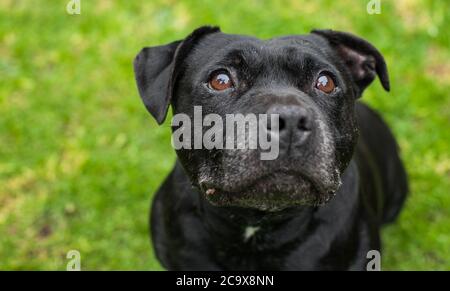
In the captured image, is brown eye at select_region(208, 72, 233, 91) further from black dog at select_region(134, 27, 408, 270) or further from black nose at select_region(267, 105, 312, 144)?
black nose at select_region(267, 105, 312, 144)

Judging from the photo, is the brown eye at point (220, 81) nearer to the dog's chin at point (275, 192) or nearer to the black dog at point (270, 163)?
the black dog at point (270, 163)

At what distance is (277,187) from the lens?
3.19 meters

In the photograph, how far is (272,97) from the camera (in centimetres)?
321

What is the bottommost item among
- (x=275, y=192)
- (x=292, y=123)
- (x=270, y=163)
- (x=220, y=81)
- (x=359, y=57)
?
(x=275, y=192)

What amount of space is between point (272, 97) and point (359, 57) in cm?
108

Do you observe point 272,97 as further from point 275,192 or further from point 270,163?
point 275,192

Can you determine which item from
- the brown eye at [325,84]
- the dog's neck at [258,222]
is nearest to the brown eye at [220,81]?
the brown eye at [325,84]

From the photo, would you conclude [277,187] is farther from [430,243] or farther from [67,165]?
[67,165]

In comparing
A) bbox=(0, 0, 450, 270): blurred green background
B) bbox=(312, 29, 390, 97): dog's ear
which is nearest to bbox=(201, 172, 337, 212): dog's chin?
bbox=(312, 29, 390, 97): dog's ear

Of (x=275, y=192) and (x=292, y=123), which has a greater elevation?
(x=292, y=123)

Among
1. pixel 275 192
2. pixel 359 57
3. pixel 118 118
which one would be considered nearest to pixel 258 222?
pixel 275 192

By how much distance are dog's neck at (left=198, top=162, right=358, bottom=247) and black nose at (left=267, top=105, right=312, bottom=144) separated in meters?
0.75

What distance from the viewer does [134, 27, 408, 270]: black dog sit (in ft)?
10.5

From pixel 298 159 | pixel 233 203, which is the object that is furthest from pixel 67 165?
pixel 298 159
